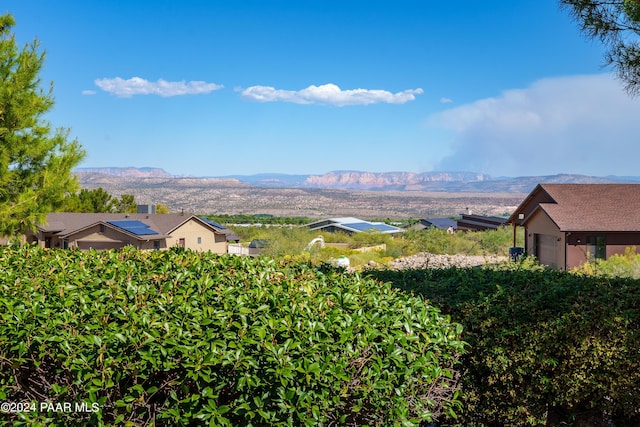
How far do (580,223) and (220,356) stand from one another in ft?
67.5

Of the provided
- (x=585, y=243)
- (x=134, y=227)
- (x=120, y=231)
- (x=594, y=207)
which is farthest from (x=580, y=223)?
(x=120, y=231)

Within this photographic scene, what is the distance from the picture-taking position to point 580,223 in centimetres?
2145

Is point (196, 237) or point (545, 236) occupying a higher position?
point (545, 236)

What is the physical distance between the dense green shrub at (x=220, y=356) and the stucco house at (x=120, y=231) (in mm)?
25665

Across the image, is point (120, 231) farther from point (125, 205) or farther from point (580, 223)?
point (580, 223)

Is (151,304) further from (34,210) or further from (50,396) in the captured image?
(34,210)

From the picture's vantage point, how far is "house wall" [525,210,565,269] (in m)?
21.7

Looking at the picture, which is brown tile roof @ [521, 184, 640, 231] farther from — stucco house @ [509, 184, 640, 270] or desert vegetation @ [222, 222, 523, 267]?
desert vegetation @ [222, 222, 523, 267]

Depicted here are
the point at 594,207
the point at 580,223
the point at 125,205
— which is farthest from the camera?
the point at 125,205

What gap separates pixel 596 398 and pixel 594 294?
85 centimetres

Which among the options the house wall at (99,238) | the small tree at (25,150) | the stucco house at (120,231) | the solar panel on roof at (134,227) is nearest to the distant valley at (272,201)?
the stucco house at (120,231)

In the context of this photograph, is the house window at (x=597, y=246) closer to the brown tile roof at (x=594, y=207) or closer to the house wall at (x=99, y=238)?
the brown tile roof at (x=594, y=207)

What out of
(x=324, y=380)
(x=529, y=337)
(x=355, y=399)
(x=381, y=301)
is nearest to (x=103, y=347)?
(x=324, y=380)

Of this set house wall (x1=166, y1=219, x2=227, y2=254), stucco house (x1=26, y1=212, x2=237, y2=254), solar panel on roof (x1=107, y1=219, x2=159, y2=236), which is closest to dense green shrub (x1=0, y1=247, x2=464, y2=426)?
stucco house (x1=26, y1=212, x2=237, y2=254)
